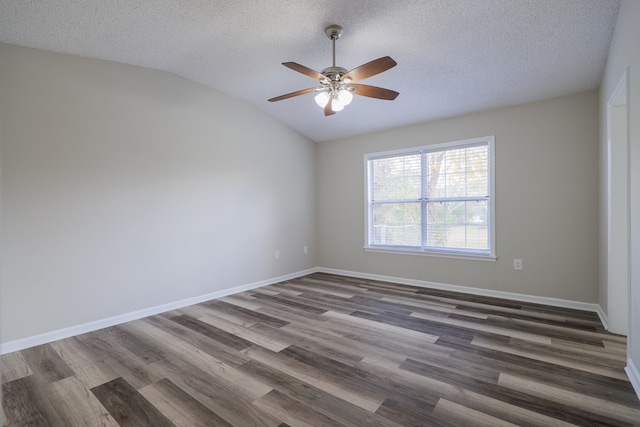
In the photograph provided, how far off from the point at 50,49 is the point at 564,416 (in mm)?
4745

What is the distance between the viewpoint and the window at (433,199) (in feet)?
14.1

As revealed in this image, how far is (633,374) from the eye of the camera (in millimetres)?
2248

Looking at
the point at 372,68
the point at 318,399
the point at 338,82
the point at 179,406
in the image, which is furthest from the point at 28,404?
the point at 372,68

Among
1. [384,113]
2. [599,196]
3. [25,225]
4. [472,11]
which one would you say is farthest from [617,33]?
[25,225]

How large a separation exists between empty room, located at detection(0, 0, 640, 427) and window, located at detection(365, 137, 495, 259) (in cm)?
3

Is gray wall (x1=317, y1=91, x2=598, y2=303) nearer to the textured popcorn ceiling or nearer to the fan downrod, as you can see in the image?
the textured popcorn ceiling

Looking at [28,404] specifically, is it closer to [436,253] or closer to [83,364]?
[83,364]

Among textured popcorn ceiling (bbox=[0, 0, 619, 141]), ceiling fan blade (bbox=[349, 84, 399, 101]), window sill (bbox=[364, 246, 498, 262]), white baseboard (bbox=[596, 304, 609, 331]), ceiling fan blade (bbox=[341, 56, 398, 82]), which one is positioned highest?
textured popcorn ceiling (bbox=[0, 0, 619, 141])

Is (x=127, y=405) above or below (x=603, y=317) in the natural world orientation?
below

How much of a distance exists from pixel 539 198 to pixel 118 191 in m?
4.54

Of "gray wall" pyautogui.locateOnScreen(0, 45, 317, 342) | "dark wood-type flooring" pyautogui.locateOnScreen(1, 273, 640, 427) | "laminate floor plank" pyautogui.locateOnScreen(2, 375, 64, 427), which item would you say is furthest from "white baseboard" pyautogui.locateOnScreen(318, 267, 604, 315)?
"laminate floor plank" pyautogui.locateOnScreen(2, 375, 64, 427)

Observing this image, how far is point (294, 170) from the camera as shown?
218 inches

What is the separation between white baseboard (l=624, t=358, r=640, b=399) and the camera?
2.15 meters

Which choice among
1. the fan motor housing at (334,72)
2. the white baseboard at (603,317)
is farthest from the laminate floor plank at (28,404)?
the white baseboard at (603,317)
